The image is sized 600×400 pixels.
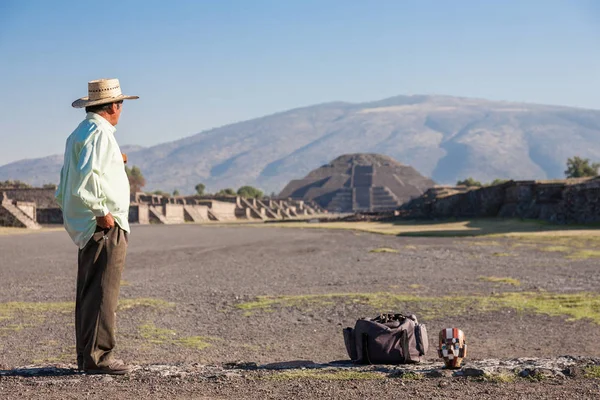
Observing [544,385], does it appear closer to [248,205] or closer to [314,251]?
[314,251]

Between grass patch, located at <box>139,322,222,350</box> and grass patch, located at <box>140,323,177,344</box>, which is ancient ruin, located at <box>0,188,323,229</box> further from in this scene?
grass patch, located at <box>139,322,222,350</box>

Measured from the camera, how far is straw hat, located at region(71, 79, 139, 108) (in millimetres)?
6773

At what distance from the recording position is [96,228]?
663cm

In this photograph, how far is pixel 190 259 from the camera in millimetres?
22078

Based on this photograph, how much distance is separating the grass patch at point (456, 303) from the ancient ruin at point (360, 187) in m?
133

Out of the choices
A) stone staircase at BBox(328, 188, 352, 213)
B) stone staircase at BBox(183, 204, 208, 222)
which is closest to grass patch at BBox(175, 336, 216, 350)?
stone staircase at BBox(183, 204, 208, 222)

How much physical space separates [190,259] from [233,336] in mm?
12549

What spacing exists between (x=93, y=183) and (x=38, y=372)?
69.0 inches

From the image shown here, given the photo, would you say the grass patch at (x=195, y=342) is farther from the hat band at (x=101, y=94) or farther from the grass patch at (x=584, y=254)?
the grass patch at (x=584, y=254)

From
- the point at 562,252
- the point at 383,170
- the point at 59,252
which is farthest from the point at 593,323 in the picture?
the point at 383,170

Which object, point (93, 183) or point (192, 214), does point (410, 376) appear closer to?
point (93, 183)

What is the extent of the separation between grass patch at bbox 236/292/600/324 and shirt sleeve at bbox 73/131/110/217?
17.8 feet

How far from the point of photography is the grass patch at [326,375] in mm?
6617

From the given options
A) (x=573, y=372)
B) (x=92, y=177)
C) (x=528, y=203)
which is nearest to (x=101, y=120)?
(x=92, y=177)
